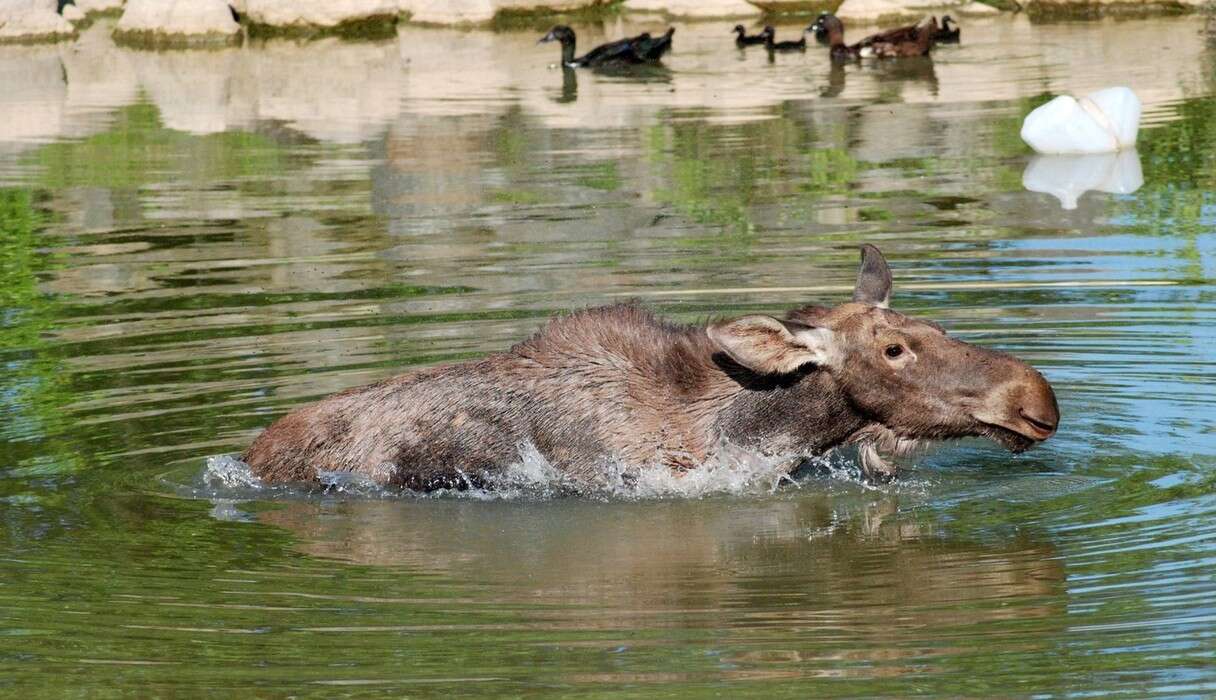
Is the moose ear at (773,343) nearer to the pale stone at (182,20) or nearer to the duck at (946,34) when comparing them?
the duck at (946,34)

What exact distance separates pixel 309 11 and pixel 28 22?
17.2 feet

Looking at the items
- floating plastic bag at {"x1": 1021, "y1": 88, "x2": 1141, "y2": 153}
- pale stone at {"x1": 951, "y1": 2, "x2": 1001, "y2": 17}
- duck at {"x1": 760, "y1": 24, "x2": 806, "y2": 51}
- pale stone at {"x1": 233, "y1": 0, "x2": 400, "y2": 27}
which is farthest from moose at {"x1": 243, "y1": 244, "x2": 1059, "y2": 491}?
pale stone at {"x1": 233, "y1": 0, "x2": 400, "y2": 27}

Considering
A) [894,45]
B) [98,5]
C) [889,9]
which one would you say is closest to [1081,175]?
[894,45]

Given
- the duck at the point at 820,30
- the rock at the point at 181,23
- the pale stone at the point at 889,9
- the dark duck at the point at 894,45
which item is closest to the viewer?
the dark duck at the point at 894,45

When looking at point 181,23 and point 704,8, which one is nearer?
point 181,23

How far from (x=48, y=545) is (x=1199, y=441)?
5238mm

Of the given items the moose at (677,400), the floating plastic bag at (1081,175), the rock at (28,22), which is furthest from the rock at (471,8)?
the moose at (677,400)

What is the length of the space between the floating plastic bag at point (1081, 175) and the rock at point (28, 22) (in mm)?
24035

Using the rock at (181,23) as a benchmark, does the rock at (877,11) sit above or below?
below

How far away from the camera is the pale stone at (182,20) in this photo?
36562 millimetres

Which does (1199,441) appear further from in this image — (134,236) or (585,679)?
(134,236)

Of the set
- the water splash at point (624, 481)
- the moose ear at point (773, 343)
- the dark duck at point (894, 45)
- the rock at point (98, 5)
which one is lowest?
the water splash at point (624, 481)

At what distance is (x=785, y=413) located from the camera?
8.80 meters

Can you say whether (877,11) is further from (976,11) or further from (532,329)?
(532,329)
